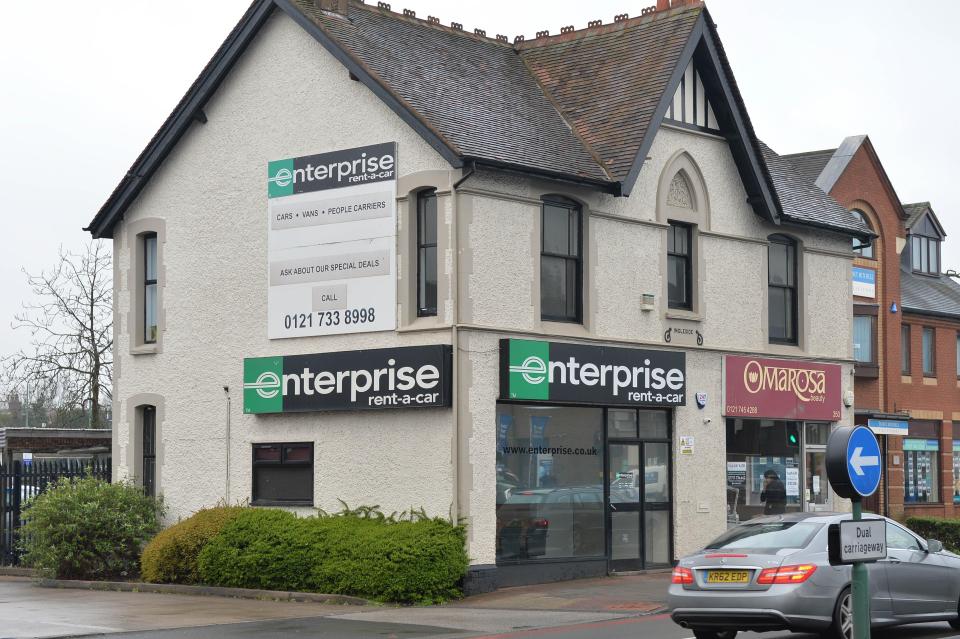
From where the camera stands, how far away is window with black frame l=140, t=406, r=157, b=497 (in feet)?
85.6

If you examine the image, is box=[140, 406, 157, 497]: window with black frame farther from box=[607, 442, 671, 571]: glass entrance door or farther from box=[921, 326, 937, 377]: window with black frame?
box=[921, 326, 937, 377]: window with black frame

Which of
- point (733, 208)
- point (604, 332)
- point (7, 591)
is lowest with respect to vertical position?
point (7, 591)

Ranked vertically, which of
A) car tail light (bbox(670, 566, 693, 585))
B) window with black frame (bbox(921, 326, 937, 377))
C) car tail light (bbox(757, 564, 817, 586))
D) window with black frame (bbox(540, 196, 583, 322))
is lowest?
car tail light (bbox(670, 566, 693, 585))

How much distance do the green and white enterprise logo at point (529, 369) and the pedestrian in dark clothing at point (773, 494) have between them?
6.65 metres

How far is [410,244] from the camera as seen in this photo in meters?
21.7

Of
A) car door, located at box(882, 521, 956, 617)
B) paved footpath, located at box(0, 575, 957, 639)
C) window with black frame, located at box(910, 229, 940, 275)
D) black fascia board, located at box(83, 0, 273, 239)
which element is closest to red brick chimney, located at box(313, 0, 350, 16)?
black fascia board, located at box(83, 0, 273, 239)

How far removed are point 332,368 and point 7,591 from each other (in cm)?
625

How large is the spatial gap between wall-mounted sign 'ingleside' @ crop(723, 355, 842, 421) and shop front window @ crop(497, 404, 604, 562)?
359 centimetres

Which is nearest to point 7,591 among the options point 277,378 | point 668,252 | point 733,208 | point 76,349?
point 277,378

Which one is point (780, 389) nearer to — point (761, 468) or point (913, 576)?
A: point (761, 468)

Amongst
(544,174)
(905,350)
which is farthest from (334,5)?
(905,350)

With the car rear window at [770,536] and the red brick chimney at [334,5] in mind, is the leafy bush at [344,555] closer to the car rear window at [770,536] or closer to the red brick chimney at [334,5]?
the car rear window at [770,536]

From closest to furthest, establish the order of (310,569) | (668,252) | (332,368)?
(310,569) → (332,368) → (668,252)

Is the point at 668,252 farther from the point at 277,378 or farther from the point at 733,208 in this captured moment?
the point at 277,378
